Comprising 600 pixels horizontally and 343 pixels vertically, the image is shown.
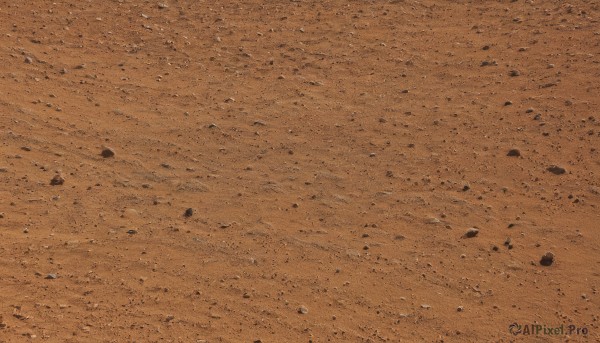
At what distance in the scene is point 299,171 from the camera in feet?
23.8

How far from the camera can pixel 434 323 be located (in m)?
5.41

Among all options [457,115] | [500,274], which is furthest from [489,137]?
[500,274]

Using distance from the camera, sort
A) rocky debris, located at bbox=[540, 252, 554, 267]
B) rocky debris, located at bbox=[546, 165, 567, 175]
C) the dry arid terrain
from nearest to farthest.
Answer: the dry arid terrain → rocky debris, located at bbox=[540, 252, 554, 267] → rocky debris, located at bbox=[546, 165, 567, 175]

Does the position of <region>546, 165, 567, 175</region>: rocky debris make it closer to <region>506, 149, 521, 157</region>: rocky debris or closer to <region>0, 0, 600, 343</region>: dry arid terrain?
<region>0, 0, 600, 343</region>: dry arid terrain

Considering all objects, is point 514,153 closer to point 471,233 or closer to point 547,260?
point 471,233

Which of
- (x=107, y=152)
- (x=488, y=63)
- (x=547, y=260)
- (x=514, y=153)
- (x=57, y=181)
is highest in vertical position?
(x=488, y=63)

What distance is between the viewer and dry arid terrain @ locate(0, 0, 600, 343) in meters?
5.50

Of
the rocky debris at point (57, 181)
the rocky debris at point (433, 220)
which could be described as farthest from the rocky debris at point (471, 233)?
the rocky debris at point (57, 181)

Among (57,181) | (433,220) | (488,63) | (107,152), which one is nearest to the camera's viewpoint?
(433,220)

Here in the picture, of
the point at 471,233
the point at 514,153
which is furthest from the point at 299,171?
the point at 514,153

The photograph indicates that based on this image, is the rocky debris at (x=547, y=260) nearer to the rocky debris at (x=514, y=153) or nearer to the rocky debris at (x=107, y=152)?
the rocky debris at (x=514, y=153)

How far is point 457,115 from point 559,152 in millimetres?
1204

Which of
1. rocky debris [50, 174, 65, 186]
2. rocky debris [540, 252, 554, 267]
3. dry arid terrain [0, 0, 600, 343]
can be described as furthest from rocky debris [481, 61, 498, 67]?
rocky debris [50, 174, 65, 186]

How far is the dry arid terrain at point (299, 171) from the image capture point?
18.0 ft
